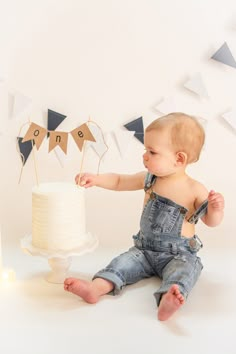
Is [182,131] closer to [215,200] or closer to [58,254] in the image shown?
[215,200]

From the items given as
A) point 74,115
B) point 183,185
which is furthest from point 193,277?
point 74,115

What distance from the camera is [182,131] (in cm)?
120

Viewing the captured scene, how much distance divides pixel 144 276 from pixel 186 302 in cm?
17

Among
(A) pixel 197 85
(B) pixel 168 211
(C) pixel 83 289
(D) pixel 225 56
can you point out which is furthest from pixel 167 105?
(C) pixel 83 289

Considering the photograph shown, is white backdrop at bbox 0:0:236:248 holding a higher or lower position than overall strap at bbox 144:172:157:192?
higher

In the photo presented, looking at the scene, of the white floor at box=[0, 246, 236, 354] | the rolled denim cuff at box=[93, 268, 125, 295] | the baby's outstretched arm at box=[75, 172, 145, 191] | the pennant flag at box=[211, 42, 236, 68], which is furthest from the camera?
the pennant flag at box=[211, 42, 236, 68]

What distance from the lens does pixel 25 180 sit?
63.8 inches

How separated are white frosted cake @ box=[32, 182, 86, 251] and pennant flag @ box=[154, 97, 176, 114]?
0.49 m

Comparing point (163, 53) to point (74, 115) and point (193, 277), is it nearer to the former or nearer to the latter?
point (74, 115)

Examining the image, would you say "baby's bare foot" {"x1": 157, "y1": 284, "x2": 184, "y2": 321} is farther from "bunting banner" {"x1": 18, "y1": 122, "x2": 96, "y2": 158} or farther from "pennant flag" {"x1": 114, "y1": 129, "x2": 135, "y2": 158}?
"pennant flag" {"x1": 114, "y1": 129, "x2": 135, "y2": 158}

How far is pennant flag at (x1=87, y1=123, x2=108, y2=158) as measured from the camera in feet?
5.14

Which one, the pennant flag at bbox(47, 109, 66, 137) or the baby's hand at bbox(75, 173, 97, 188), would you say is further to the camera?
the pennant flag at bbox(47, 109, 66, 137)

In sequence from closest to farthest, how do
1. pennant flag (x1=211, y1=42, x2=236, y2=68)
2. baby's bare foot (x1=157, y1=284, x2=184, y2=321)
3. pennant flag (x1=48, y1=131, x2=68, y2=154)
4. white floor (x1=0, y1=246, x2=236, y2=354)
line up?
white floor (x1=0, y1=246, x2=236, y2=354)
baby's bare foot (x1=157, y1=284, x2=184, y2=321)
pennant flag (x1=48, y1=131, x2=68, y2=154)
pennant flag (x1=211, y1=42, x2=236, y2=68)

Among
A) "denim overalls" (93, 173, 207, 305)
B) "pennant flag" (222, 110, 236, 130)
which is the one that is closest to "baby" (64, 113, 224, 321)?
"denim overalls" (93, 173, 207, 305)
